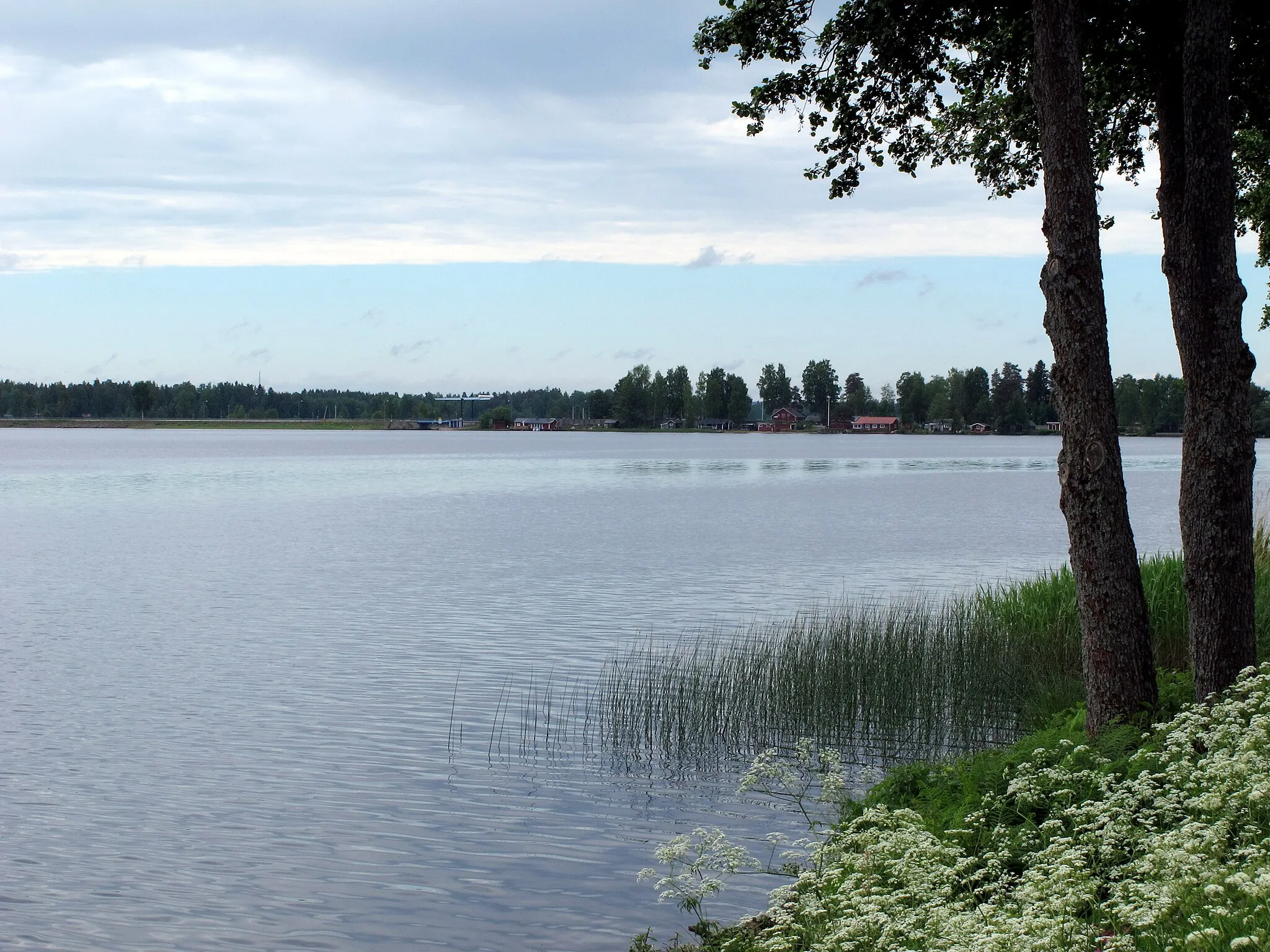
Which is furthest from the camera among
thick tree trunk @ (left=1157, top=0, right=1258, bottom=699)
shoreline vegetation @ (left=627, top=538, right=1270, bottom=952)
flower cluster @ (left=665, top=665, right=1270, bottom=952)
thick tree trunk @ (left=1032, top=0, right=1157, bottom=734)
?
thick tree trunk @ (left=1157, top=0, right=1258, bottom=699)

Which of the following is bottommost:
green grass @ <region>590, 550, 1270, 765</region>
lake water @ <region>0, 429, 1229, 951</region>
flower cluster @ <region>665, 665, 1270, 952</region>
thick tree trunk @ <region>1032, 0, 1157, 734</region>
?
lake water @ <region>0, 429, 1229, 951</region>

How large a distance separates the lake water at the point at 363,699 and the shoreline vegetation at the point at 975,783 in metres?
1.13

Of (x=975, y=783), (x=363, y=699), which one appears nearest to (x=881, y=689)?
(x=975, y=783)

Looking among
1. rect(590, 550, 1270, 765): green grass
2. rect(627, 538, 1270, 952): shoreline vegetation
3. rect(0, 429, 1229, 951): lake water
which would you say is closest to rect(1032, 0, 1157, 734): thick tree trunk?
rect(627, 538, 1270, 952): shoreline vegetation

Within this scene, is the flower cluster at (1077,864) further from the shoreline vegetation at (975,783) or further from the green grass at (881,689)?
the green grass at (881,689)

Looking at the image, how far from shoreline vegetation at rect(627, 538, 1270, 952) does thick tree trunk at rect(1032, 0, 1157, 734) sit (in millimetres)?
515

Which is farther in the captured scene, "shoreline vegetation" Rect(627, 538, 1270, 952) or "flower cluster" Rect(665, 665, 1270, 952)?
"shoreline vegetation" Rect(627, 538, 1270, 952)

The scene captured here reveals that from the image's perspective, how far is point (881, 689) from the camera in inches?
572

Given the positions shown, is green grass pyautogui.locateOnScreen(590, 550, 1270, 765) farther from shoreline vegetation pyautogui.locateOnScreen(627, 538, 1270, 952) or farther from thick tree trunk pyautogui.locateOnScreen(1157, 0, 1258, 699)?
thick tree trunk pyautogui.locateOnScreen(1157, 0, 1258, 699)

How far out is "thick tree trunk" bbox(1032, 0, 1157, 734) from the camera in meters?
10.2

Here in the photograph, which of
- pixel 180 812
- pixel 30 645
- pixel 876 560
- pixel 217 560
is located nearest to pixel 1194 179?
pixel 180 812

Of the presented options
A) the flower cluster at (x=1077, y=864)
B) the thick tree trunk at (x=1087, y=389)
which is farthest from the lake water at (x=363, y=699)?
the thick tree trunk at (x=1087, y=389)

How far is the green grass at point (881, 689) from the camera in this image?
13.7 m

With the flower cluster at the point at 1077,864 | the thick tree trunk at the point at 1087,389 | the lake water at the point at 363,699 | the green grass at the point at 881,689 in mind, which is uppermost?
the thick tree trunk at the point at 1087,389
